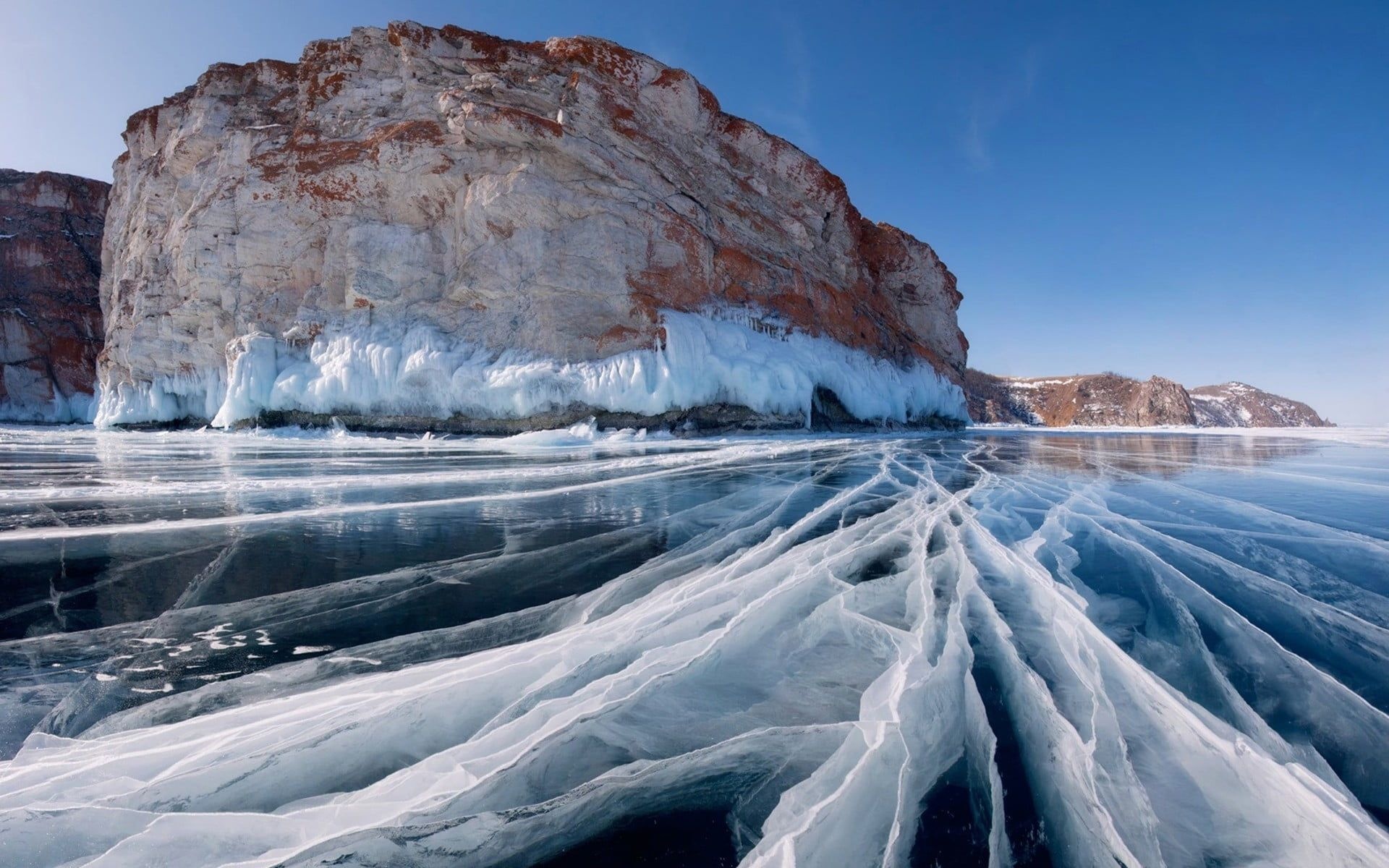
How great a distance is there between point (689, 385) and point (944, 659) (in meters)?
12.5

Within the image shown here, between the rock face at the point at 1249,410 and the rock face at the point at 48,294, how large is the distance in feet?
332

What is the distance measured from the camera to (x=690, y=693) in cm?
167

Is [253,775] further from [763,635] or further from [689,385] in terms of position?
[689,385]

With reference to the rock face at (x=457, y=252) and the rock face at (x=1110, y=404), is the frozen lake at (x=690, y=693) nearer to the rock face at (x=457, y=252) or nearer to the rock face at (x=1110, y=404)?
the rock face at (x=457, y=252)

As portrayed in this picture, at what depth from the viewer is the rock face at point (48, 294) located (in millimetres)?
28250

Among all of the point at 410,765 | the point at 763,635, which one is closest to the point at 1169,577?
the point at 763,635

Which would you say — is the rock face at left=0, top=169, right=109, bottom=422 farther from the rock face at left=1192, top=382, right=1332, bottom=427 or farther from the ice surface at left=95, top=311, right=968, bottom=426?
the rock face at left=1192, top=382, right=1332, bottom=427

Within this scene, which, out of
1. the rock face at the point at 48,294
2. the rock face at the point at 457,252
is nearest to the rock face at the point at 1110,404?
the rock face at the point at 457,252

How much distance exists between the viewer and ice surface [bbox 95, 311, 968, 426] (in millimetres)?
13812

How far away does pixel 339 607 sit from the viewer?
2.29m

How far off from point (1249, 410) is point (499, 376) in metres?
99.0

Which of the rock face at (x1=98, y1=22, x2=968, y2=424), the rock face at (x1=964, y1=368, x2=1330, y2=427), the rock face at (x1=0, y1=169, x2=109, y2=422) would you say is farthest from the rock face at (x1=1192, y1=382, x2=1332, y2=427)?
the rock face at (x1=0, y1=169, x2=109, y2=422)

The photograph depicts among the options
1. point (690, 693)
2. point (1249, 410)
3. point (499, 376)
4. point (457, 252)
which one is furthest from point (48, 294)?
point (1249, 410)

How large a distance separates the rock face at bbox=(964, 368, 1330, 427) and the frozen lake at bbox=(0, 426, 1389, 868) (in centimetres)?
5127
